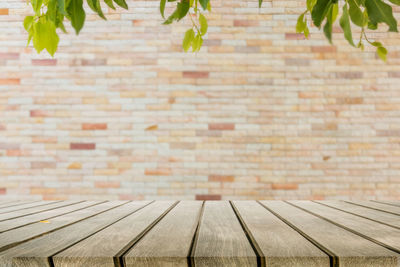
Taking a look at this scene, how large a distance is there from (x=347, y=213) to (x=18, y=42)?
9.92 feet

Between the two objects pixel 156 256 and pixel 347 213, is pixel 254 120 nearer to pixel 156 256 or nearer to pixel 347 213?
pixel 347 213

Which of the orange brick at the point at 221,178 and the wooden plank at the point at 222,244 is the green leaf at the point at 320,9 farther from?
the orange brick at the point at 221,178

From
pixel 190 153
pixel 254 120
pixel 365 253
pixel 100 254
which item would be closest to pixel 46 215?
pixel 100 254

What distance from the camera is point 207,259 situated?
→ 24.1 inches

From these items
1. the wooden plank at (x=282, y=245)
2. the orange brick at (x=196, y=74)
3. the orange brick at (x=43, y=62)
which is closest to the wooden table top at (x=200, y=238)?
the wooden plank at (x=282, y=245)

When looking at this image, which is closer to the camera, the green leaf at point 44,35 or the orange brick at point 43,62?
the green leaf at point 44,35

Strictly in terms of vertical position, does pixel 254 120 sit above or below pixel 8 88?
below

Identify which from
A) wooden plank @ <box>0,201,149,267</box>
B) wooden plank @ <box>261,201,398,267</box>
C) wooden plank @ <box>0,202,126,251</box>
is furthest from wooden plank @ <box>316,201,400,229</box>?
wooden plank @ <box>0,202,126,251</box>

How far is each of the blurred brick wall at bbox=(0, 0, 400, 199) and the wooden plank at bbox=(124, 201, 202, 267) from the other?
6.27 feet

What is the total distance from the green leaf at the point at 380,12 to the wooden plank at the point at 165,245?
54cm

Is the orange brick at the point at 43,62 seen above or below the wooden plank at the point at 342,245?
above

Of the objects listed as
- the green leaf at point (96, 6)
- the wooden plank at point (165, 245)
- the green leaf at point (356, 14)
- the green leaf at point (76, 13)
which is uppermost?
the green leaf at point (96, 6)

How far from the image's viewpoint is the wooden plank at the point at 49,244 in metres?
0.62

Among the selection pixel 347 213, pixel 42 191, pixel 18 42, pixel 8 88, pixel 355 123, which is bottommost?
pixel 42 191
